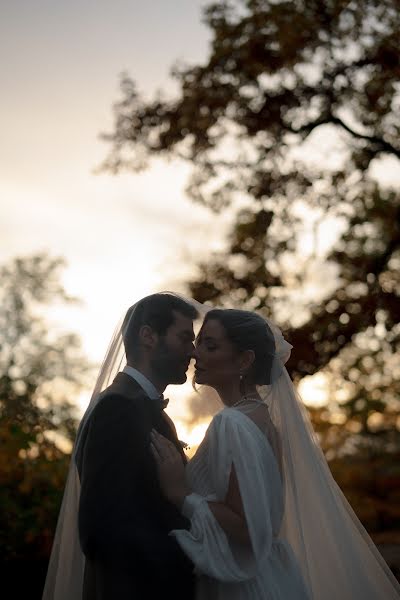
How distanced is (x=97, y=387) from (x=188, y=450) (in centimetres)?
62

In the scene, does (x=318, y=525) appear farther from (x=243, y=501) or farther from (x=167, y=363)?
→ (x=167, y=363)

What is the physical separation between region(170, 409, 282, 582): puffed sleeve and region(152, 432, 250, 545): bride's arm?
0.08 ft

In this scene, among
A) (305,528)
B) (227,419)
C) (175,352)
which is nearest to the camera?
(227,419)

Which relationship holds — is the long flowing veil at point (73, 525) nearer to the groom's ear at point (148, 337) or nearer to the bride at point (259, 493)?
the groom's ear at point (148, 337)

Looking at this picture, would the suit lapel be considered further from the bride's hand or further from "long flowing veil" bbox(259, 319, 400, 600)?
"long flowing veil" bbox(259, 319, 400, 600)

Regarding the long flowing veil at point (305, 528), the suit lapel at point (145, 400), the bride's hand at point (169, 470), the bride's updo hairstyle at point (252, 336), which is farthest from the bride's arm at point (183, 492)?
the bride's updo hairstyle at point (252, 336)

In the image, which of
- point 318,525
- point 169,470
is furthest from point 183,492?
point 318,525

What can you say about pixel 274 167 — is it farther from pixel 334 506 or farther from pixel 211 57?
pixel 334 506

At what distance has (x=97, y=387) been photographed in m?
4.42

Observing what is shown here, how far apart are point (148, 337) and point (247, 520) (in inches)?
42.9

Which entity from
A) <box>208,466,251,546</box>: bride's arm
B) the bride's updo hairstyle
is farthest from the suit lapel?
the bride's updo hairstyle

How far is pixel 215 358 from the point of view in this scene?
4438 mm

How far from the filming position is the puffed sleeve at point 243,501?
153 inches

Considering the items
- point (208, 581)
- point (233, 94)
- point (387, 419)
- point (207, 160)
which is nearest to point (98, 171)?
point (207, 160)
